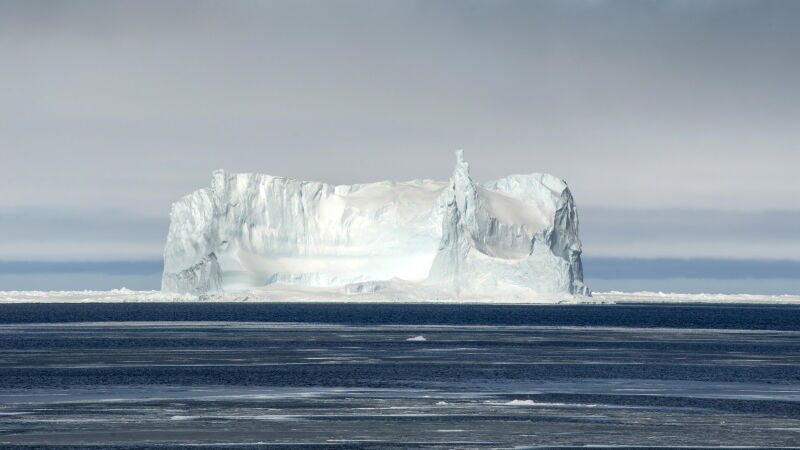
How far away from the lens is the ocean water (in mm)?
29789

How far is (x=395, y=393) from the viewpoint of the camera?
1593 inches

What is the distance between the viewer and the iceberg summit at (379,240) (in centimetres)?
13675

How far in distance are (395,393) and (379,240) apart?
11237 centimetres

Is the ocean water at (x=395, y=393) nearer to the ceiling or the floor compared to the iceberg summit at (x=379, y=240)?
nearer to the floor

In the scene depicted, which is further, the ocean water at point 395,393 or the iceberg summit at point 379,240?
the iceberg summit at point 379,240

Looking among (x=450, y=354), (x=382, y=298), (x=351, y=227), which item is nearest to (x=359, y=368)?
(x=450, y=354)

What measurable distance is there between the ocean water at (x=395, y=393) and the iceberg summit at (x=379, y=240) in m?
60.6

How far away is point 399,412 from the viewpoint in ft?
114

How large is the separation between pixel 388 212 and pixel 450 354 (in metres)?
93.3

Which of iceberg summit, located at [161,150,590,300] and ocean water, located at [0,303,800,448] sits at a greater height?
iceberg summit, located at [161,150,590,300]

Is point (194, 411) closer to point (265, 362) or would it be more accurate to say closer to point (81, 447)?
point (81, 447)

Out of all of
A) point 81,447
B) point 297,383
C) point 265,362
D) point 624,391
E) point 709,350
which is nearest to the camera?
point 81,447

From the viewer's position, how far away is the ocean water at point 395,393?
29.8 meters

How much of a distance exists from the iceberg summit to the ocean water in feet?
199
